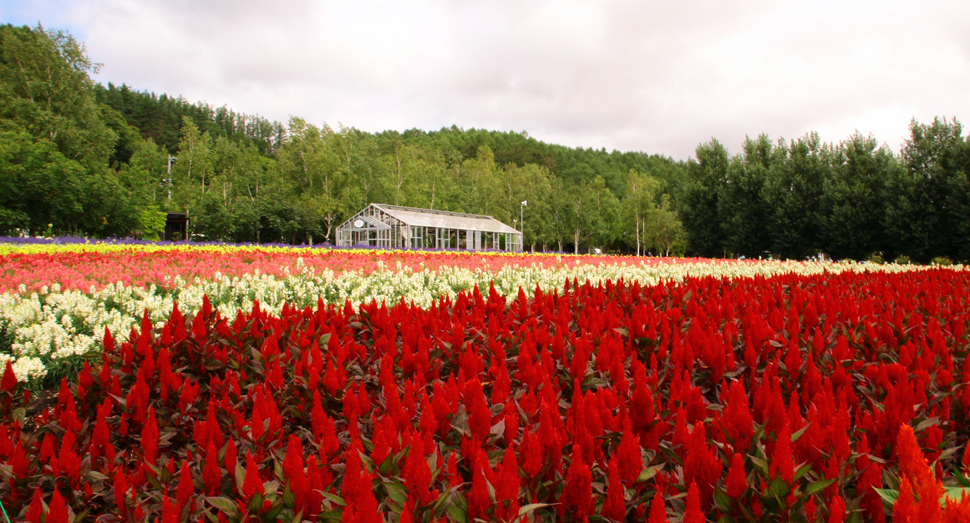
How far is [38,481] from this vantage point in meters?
1.66

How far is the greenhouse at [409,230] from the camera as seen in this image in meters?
37.7

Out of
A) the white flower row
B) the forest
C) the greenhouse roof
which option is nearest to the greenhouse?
the greenhouse roof

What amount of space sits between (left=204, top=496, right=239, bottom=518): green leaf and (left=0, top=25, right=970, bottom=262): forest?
29.6 m

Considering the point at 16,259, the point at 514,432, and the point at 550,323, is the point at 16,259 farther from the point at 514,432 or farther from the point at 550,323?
the point at 514,432

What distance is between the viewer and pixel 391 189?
163 feet

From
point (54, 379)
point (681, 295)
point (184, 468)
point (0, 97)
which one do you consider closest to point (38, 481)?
point (184, 468)

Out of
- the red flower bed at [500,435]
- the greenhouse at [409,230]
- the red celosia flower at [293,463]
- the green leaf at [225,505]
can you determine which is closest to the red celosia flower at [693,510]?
the red flower bed at [500,435]

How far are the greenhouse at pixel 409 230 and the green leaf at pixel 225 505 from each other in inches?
1358

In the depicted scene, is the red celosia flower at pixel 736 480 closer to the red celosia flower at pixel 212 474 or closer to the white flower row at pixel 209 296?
the red celosia flower at pixel 212 474

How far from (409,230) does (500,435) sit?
36.1 meters

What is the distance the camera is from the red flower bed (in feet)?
4.31

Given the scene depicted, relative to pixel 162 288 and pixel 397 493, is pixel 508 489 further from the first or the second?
pixel 162 288

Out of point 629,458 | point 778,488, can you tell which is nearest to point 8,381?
point 629,458

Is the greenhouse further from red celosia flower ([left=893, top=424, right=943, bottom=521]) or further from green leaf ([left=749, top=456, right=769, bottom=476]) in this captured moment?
red celosia flower ([left=893, top=424, right=943, bottom=521])
